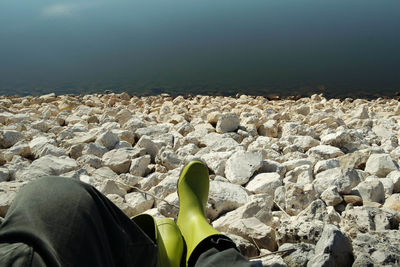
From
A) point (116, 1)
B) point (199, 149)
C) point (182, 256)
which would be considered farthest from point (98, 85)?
point (116, 1)

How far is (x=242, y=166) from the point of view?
249 centimetres

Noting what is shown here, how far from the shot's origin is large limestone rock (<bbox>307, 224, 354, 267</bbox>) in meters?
1.28

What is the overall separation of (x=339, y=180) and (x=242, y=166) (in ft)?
2.20

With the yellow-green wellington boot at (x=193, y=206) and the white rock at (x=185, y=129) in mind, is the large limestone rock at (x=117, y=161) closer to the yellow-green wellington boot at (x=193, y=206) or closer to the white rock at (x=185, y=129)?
the yellow-green wellington boot at (x=193, y=206)

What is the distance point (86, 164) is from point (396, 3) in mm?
20795

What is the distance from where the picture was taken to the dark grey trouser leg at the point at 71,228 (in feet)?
2.84

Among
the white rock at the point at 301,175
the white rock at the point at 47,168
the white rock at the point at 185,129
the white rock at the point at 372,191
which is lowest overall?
the white rock at the point at 185,129

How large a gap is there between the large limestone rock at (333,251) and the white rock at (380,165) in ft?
3.86

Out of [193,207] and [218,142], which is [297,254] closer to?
[193,207]

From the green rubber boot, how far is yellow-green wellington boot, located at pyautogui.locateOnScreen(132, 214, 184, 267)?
5cm

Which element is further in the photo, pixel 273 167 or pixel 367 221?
pixel 273 167

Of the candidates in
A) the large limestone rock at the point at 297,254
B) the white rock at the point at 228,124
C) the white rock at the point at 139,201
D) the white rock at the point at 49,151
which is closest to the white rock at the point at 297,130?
the white rock at the point at 228,124

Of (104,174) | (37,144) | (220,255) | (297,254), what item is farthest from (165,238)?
(37,144)

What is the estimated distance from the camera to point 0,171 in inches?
97.7
